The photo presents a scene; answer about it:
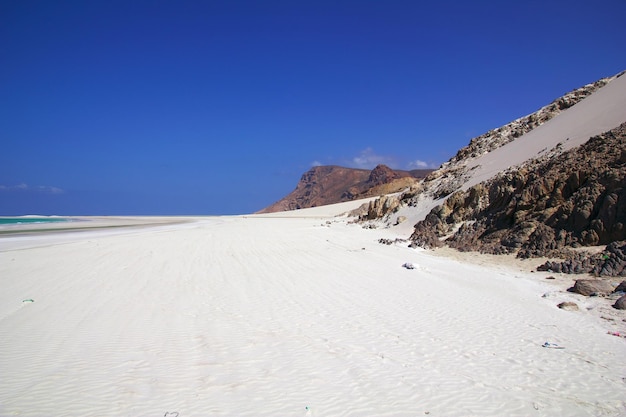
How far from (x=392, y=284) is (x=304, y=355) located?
4756 mm

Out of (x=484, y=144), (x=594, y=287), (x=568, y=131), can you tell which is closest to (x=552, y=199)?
(x=594, y=287)

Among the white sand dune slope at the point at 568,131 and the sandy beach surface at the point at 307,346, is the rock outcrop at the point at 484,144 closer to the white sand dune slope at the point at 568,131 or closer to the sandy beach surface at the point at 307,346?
the white sand dune slope at the point at 568,131

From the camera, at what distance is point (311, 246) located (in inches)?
661

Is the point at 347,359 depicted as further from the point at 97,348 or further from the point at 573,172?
the point at 573,172

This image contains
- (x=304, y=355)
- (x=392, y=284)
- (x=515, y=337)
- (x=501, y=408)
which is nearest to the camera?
(x=501, y=408)

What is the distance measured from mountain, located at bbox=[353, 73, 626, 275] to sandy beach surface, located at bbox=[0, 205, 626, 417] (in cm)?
179

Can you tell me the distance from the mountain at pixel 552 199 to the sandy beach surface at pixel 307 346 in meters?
1.79

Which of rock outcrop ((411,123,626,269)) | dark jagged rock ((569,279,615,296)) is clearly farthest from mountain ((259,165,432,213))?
dark jagged rock ((569,279,615,296))

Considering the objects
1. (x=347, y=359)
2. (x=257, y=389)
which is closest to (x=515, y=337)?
(x=347, y=359)

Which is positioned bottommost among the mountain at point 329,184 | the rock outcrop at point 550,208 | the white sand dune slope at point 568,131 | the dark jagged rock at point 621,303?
the dark jagged rock at point 621,303

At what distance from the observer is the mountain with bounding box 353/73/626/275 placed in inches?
404

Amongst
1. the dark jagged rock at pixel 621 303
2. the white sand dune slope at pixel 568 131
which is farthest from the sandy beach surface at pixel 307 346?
the white sand dune slope at pixel 568 131

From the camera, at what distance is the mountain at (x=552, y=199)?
10.3 meters

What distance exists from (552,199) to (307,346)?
10765 millimetres
